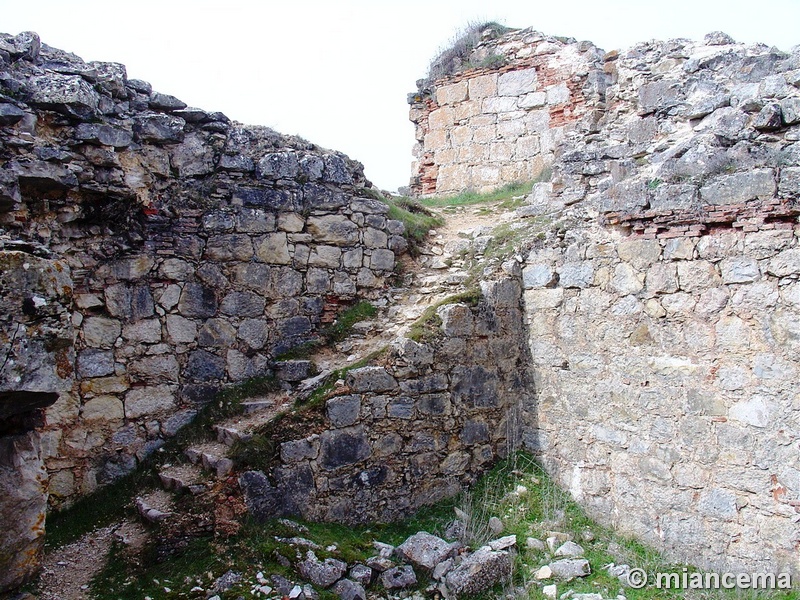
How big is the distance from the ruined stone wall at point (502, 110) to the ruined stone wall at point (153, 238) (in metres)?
4.70

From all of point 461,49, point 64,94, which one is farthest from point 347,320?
point 461,49

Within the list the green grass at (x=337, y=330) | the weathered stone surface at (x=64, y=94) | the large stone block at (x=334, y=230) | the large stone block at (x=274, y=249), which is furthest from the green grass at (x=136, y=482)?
the weathered stone surface at (x=64, y=94)

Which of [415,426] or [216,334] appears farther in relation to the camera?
[216,334]

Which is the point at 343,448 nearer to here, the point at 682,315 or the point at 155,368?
the point at 155,368

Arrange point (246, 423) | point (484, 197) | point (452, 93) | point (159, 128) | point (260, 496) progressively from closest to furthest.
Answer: point (260, 496)
point (246, 423)
point (159, 128)
point (484, 197)
point (452, 93)

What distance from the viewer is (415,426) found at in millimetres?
5965

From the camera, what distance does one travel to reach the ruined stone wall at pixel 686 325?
4812mm

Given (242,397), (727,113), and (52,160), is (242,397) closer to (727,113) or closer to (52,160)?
(52,160)

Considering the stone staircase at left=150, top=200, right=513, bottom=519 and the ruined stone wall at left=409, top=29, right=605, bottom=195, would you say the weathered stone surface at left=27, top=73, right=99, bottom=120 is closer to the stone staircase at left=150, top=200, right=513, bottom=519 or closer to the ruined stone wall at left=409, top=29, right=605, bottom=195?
the stone staircase at left=150, top=200, right=513, bottom=519

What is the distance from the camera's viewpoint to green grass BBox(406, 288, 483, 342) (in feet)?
19.8

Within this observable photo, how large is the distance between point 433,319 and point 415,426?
3.15 feet

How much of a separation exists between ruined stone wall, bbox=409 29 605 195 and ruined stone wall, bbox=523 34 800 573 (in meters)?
3.93

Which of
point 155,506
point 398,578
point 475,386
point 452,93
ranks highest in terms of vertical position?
point 452,93

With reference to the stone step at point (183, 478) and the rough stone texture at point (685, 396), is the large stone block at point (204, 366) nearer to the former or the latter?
the stone step at point (183, 478)
